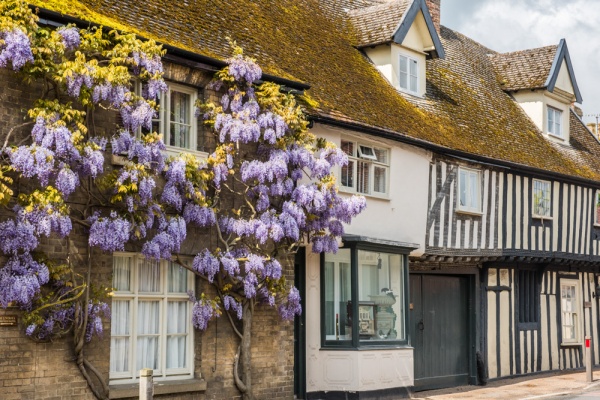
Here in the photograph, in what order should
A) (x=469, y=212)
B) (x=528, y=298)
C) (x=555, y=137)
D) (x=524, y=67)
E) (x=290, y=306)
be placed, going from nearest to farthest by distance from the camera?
(x=290, y=306), (x=469, y=212), (x=528, y=298), (x=555, y=137), (x=524, y=67)

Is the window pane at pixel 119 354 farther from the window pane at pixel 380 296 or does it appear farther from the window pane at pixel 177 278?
the window pane at pixel 380 296

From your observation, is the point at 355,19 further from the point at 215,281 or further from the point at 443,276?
the point at 215,281

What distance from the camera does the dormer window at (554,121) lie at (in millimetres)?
24589

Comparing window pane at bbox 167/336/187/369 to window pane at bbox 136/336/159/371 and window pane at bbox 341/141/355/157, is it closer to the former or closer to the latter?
window pane at bbox 136/336/159/371

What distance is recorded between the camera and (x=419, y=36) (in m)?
20.7

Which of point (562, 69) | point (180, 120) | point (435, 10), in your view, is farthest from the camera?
point (562, 69)

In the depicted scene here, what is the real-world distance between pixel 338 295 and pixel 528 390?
16.4 feet

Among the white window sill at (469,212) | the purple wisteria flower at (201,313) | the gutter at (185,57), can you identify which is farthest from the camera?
the white window sill at (469,212)

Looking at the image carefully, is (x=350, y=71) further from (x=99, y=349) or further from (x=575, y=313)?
(x=575, y=313)

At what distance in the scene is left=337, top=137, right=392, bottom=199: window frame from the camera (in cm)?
1659

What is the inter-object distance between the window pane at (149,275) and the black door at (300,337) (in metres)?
3.60

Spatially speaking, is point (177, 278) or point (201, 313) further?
point (177, 278)

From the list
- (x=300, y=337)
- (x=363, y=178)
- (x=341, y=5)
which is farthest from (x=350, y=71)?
(x=300, y=337)

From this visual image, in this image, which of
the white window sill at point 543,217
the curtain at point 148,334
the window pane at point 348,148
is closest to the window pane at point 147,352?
the curtain at point 148,334
